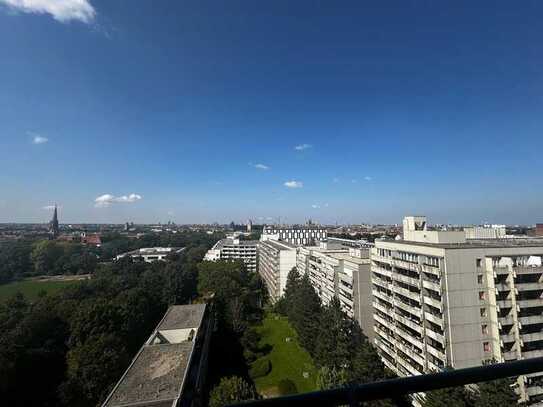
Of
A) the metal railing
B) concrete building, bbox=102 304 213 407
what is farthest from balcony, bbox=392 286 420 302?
the metal railing

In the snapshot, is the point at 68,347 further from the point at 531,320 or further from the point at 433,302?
the point at 531,320

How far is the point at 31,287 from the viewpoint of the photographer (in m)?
50.9

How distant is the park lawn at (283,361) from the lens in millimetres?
18906

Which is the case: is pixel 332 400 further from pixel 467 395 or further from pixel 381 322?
pixel 381 322

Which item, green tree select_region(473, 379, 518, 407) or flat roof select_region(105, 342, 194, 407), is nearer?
green tree select_region(473, 379, 518, 407)

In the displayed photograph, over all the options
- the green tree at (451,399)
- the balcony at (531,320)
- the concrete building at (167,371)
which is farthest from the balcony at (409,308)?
the concrete building at (167,371)

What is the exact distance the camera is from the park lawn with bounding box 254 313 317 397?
18906 mm

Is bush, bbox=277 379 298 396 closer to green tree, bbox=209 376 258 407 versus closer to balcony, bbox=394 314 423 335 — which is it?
green tree, bbox=209 376 258 407

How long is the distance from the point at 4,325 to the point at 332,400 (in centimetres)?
2892

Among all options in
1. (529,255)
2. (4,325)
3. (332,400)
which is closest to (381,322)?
(529,255)

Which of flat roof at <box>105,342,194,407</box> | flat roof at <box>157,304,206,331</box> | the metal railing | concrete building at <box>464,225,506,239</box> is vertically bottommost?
flat roof at <box>157,304,206,331</box>

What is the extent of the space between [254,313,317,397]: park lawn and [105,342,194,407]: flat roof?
5.83 meters

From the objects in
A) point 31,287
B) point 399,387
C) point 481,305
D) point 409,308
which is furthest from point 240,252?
point 399,387

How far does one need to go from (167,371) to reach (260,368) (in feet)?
29.7
